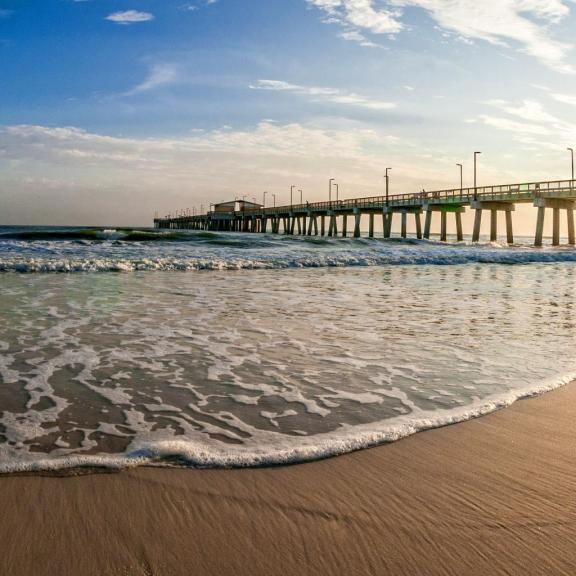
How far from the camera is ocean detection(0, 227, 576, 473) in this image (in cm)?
285

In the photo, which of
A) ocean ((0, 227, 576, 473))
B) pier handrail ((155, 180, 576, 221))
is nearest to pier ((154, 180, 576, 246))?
pier handrail ((155, 180, 576, 221))

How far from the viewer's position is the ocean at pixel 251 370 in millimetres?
2854

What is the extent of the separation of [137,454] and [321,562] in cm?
118

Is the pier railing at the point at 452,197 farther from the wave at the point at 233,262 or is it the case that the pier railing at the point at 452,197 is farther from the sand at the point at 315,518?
the sand at the point at 315,518

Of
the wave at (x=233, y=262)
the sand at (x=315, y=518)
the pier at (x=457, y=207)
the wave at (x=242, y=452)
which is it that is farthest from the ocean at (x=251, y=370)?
the pier at (x=457, y=207)

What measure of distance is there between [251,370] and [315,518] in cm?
239

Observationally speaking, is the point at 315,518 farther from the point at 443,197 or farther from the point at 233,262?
the point at 443,197

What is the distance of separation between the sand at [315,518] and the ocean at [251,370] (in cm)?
23

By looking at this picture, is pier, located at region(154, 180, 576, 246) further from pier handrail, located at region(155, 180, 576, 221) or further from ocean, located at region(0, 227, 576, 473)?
ocean, located at region(0, 227, 576, 473)

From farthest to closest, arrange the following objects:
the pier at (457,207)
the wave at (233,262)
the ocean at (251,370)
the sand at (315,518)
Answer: the pier at (457,207), the wave at (233,262), the ocean at (251,370), the sand at (315,518)

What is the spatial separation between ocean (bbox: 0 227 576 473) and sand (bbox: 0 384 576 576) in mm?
228

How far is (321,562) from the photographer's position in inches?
70.6

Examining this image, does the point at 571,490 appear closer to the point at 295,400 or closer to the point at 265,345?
the point at 295,400

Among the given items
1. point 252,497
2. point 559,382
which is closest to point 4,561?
point 252,497
